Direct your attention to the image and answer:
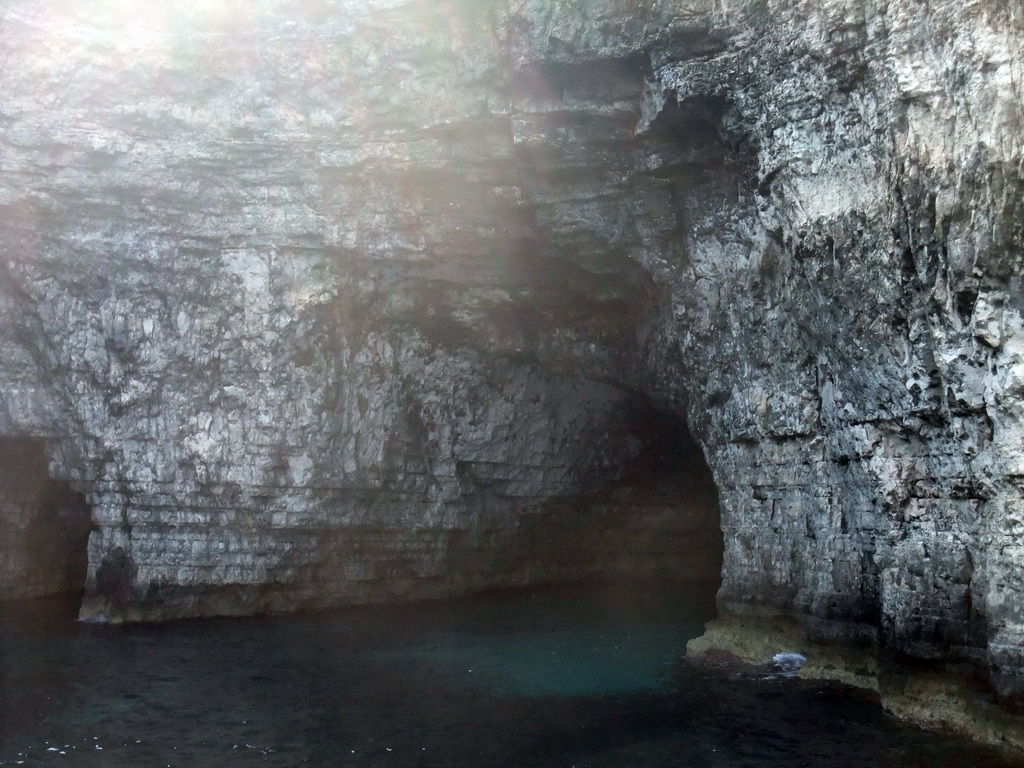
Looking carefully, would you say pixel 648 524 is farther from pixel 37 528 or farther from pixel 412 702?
pixel 37 528

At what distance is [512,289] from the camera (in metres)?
19.7

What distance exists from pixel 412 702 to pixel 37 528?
491 inches

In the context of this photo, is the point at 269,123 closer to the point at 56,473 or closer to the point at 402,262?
the point at 402,262

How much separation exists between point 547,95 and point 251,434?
837 cm

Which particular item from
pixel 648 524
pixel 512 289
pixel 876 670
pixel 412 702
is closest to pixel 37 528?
pixel 512 289

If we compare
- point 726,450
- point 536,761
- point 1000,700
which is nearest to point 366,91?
point 726,450

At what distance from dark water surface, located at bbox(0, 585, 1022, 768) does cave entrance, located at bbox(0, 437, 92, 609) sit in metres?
2.56

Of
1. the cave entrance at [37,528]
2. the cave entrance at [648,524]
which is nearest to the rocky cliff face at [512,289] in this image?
the cave entrance at [648,524]

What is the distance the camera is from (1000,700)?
35.8 feet

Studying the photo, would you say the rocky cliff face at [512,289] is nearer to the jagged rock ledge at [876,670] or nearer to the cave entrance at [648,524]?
the jagged rock ledge at [876,670]

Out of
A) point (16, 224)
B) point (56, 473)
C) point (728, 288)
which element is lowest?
point (56, 473)

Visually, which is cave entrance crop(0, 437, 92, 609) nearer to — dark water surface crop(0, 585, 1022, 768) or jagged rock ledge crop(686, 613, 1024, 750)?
Result: dark water surface crop(0, 585, 1022, 768)

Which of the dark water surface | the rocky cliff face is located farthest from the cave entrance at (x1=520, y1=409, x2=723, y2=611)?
the dark water surface

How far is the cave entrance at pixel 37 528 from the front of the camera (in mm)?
21500
